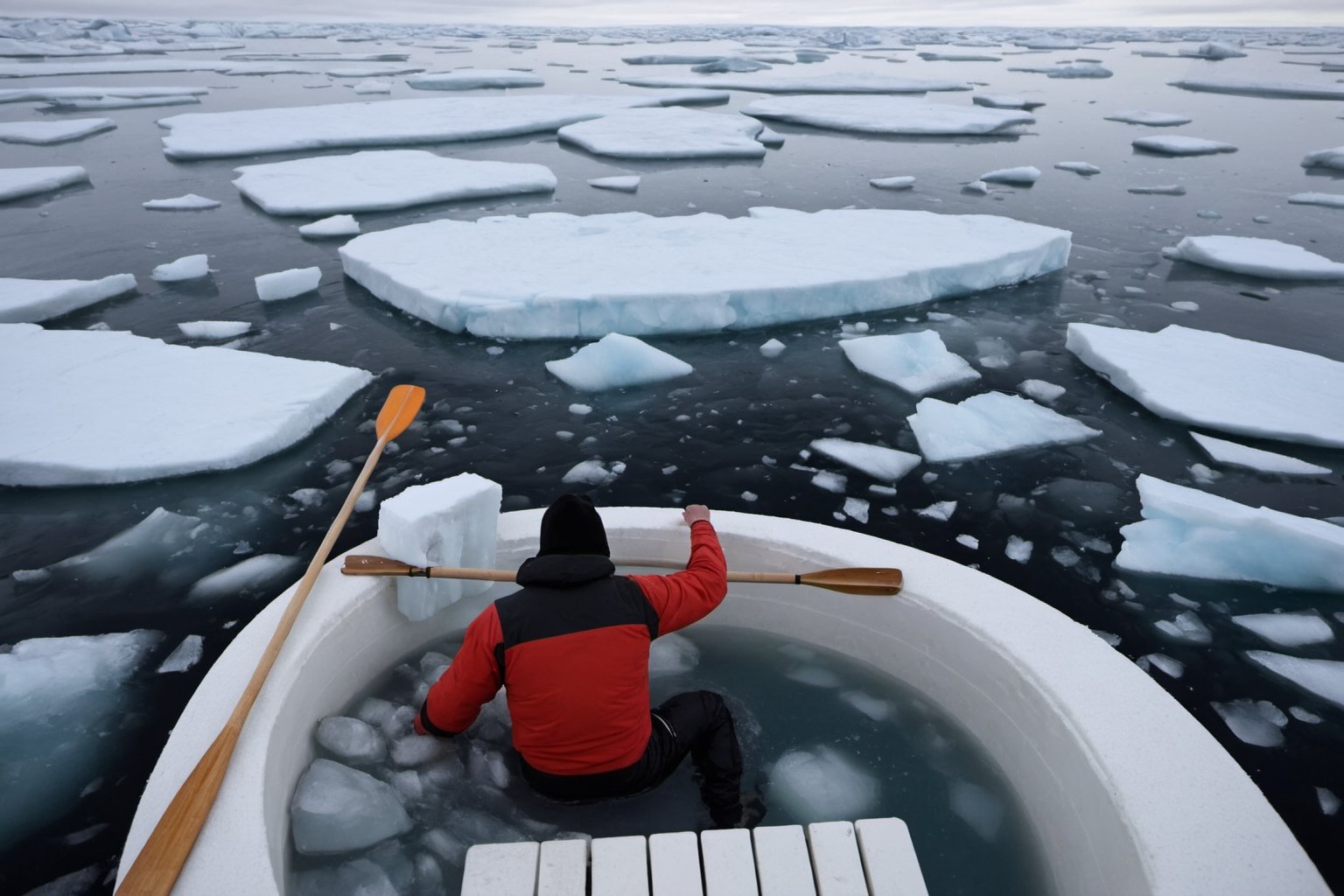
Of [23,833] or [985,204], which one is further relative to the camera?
[985,204]

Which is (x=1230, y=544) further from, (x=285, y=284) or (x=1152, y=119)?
(x=1152, y=119)

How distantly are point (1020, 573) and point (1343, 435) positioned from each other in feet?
7.26

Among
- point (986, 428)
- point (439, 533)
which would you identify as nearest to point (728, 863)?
point (439, 533)

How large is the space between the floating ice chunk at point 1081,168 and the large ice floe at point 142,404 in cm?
967

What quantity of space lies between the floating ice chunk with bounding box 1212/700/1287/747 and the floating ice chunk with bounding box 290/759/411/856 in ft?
8.31

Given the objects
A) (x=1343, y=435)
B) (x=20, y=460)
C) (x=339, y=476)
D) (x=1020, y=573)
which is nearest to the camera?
(x=1020, y=573)

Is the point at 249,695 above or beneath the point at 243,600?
above

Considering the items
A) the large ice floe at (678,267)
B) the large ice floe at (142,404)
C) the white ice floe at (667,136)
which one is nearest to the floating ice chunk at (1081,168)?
the white ice floe at (667,136)

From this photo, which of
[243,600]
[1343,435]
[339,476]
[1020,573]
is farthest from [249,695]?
[1343,435]

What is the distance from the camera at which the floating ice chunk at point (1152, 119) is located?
14.0 m

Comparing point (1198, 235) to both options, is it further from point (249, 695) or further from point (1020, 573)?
point (249, 695)

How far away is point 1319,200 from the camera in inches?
355

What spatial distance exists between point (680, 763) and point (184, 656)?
1.75 m

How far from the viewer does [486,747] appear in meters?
2.32
